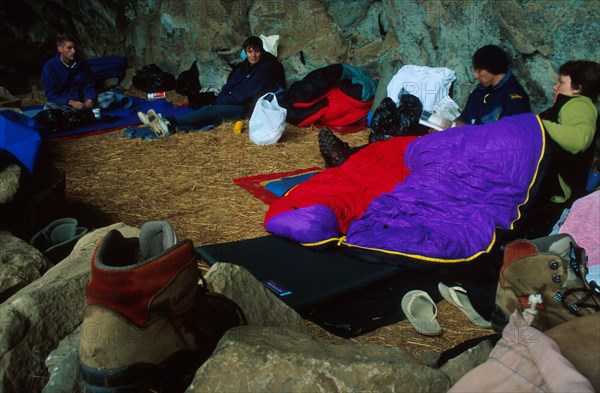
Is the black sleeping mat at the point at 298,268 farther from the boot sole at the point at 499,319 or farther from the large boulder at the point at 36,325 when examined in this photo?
the large boulder at the point at 36,325

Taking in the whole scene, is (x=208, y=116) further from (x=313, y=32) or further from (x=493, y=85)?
(x=493, y=85)

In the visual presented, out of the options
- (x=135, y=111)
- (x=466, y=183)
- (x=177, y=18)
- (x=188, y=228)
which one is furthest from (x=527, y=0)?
(x=177, y=18)

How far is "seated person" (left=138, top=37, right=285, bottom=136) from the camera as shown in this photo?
5727 millimetres

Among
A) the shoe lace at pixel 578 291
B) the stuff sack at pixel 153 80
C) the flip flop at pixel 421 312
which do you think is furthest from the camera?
the stuff sack at pixel 153 80

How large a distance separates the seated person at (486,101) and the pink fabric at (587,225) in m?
1.61

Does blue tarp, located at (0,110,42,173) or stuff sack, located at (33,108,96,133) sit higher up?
blue tarp, located at (0,110,42,173)

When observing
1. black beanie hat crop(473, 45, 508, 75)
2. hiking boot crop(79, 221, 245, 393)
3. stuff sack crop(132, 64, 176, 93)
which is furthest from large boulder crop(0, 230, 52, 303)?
stuff sack crop(132, 64, 176, 93)

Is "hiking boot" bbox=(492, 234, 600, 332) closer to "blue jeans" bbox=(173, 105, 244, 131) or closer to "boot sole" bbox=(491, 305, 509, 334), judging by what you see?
"boot sole" bbox=(491, 305, 509, 334)

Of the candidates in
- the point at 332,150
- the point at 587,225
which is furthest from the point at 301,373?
the point at 332,150

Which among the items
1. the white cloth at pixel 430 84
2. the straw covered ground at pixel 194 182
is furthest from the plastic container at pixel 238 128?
the white cloth at pixel 430 84

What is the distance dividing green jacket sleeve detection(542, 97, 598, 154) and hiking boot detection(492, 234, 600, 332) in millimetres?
1399

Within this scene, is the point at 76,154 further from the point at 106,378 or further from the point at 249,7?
the point at 106,378

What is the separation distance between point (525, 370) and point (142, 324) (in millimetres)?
873

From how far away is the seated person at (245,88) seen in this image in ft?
18.8
